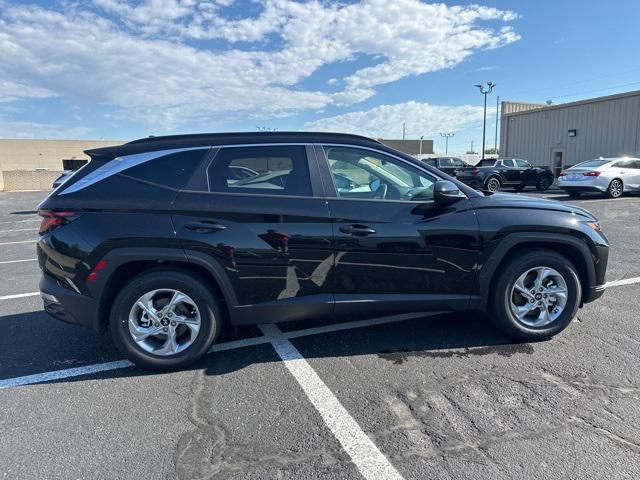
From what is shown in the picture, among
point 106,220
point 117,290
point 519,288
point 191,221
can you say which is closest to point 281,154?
point 191,221

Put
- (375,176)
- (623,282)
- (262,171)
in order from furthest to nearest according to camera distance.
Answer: (623,282), (375,176), (262,171)

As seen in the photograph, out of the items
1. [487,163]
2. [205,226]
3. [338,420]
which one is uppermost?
[487,163]

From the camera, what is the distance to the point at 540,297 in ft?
12.6

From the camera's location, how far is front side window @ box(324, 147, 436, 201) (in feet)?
11.9

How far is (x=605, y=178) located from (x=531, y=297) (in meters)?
14.2

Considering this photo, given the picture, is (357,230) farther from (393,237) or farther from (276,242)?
(276,242)

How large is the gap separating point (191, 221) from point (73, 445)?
163 centimetres

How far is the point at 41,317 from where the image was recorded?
4719mm

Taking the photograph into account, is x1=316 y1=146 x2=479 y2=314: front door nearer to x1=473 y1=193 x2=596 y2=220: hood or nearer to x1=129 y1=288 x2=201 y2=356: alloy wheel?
x1=473 y1=193 x2=596 y2=220: hood

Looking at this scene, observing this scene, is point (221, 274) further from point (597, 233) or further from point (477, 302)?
point (597, 233)

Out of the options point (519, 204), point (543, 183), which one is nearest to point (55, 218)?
point (519, 204)

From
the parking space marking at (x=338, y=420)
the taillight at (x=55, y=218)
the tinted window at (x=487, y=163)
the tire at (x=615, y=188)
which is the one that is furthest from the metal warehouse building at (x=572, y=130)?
the taillight at (x=55, y=218)

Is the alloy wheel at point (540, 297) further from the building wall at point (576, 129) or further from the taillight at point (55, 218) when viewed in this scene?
the building wall at point (576, 129)

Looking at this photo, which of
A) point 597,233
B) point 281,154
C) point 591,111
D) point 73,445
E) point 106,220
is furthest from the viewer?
point 591,111
